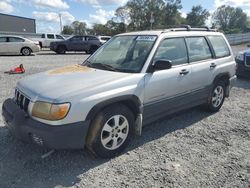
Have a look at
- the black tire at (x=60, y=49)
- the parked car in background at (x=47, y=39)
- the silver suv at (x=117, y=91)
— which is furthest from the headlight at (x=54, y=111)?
the parked car in background at (x=47, y=39)

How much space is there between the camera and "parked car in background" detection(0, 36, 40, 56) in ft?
61.0

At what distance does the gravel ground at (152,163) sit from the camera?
10.8ft

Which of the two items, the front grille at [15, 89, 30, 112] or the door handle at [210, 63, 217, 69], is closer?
the front grille at [15, 89, 30, 112]

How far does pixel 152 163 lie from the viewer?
3.70 metres

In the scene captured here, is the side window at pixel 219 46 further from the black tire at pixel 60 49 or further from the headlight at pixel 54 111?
the black tire at pixel 60 49

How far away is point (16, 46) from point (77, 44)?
556 cm

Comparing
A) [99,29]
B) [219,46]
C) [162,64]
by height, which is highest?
[99,29]

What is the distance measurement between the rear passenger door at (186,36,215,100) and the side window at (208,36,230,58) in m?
0.23

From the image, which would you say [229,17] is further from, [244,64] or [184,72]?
[184,72]

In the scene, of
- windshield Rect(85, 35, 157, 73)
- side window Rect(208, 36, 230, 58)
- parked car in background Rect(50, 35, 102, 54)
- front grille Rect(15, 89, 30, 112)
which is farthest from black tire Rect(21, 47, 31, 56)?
front grille Rect(15, 89, 30, 112)

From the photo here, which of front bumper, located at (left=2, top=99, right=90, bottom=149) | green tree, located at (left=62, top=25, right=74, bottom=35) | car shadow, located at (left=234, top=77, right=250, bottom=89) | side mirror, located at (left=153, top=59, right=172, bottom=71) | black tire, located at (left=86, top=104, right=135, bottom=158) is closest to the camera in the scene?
front bumper, located at (left=2, top=99, right=90, bottom=149)

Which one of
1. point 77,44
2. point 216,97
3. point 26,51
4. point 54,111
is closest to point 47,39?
point 77,44

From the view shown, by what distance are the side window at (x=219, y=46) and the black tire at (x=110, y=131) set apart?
8.90ft

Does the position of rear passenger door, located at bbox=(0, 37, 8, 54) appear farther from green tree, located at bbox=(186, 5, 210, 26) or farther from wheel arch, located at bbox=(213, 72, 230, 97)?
green tree, located at bbox=(186, 5, 210, 26)
